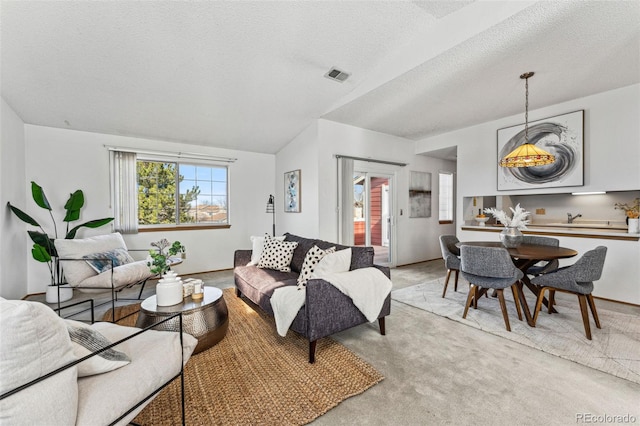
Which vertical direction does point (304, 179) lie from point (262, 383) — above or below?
above

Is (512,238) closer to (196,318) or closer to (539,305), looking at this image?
(539,305)

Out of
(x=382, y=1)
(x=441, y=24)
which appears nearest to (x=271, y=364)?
(x=382, y=1)

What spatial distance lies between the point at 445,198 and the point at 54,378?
6870 millimetres

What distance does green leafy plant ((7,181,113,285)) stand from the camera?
3338 mm

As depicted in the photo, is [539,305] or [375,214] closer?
[539,305]

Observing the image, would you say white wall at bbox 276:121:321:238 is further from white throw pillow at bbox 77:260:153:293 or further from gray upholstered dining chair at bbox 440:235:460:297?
white throw pillow at bbox 77:260:153:293

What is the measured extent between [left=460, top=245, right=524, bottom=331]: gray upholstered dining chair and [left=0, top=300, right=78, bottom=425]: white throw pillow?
302 cm

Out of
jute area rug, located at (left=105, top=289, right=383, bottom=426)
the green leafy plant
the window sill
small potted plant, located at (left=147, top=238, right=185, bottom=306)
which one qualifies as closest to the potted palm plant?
the green leafy plant

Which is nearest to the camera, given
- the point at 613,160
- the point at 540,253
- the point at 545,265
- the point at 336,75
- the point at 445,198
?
the point at 540,253

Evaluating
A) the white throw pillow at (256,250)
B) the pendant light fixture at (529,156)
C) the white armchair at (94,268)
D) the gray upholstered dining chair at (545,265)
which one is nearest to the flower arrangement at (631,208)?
the gray upholstered dining chair at (545,265)

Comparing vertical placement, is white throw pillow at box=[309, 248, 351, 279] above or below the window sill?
below

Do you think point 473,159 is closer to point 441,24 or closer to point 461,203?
point 461,203

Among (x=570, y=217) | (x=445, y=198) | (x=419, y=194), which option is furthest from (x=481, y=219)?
(x=445, y=198)

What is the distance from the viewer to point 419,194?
19.1 feet
